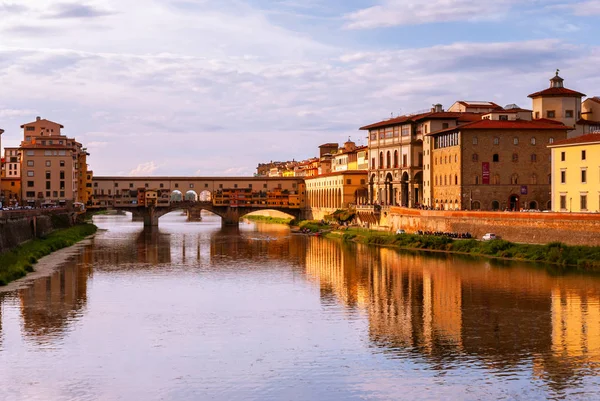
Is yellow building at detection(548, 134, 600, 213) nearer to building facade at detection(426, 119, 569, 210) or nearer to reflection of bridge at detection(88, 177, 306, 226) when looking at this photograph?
building facade at detection(426, 119, 569, 210)

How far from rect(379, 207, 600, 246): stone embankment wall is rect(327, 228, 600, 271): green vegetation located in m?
0.85

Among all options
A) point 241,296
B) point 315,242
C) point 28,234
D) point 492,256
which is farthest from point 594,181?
point 28,234

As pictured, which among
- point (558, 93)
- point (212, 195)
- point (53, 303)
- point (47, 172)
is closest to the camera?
point (53, 303)

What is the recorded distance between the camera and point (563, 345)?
24984mm

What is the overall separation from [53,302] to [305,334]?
A: 11.6 metres

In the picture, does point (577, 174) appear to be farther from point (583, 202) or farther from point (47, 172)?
point (47, 172)

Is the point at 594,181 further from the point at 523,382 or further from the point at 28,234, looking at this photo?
the point at 28,234

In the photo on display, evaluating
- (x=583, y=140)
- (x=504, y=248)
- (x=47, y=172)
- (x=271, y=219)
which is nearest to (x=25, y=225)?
(x=504, y=248)

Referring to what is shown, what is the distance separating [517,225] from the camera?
50.3 m

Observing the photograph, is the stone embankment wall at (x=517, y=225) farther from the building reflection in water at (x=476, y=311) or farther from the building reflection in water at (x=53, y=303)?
the building reflection in water at (x=53, y=303)

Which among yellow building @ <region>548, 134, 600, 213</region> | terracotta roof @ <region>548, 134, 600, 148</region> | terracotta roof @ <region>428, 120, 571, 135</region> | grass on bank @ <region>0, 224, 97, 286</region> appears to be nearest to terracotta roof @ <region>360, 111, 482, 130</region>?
terracotta roof @ <region>428, 120, 571, 135</region>

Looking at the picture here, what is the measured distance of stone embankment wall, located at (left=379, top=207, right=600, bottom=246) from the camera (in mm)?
44594

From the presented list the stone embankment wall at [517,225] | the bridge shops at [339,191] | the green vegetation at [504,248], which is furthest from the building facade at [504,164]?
the bridge shops at [339,191]

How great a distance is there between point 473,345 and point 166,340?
30.7 ft
